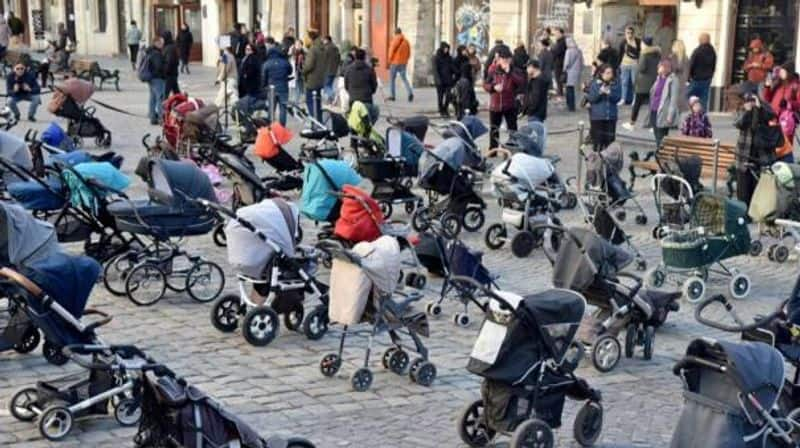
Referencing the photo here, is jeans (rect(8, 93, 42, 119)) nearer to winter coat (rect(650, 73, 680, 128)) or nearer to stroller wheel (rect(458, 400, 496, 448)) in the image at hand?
winter coat (rect(650, 73, 680, 128))

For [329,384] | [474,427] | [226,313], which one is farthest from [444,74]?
[474,427]

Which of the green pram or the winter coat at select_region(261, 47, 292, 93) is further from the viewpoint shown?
the winter coat at select_region(261, 47, 292, 93)

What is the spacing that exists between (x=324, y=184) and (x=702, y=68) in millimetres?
13160

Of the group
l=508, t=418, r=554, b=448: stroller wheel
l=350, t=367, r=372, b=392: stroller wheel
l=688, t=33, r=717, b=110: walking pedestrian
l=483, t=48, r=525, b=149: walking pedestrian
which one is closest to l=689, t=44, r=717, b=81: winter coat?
l=688, t=33, r=717, b=110: walking pedestrian

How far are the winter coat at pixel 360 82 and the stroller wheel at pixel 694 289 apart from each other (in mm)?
10719

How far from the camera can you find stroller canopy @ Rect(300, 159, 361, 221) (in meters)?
11.4

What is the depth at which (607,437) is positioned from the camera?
7852 mm

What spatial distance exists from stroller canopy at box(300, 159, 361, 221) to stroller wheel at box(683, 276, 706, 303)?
334 cm

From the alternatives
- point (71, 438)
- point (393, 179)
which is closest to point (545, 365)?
point (71, 438)

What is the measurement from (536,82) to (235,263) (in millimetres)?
10520

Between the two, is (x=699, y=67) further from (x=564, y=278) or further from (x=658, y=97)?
(x=564, y=278)

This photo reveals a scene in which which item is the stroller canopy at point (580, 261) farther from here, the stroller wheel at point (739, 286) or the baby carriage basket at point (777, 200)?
the baby carriage basket at point (777, 200)

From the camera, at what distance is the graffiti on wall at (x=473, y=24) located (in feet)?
101

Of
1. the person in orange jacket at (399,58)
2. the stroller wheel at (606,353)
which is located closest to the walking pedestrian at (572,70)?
the person in orange jacket at (399,58)
